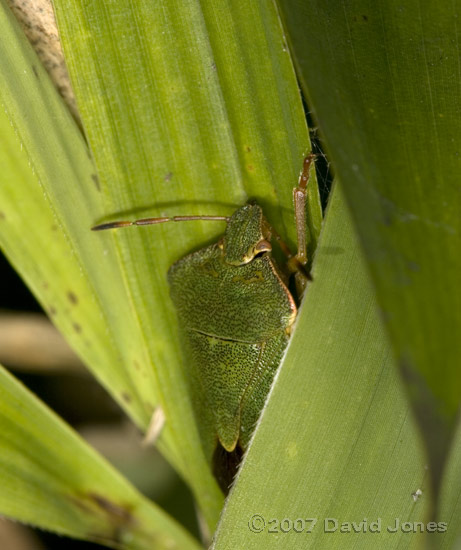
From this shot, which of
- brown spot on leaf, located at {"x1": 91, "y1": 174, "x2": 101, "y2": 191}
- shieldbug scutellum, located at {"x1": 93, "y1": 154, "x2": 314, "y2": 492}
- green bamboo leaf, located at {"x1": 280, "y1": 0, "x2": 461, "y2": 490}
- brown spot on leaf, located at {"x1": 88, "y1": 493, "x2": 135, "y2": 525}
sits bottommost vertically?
brown spot on leaf, located at {"x1": 88, "y1": 493, "x2": 135, "y2": 525}

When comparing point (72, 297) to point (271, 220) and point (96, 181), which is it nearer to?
point (96, 181)

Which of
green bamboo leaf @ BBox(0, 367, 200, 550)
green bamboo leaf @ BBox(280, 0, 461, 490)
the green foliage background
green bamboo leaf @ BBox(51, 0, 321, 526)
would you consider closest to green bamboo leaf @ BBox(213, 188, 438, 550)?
the green foliage background

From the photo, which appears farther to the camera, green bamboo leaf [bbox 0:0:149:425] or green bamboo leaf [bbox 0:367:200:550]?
green bamboo leaf [bbox 0:367:200:550]

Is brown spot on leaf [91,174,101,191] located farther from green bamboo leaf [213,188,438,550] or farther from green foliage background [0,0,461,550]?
green bamboo leaf [213,188,438,550]

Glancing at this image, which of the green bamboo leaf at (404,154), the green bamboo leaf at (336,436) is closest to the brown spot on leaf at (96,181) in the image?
the green bamboo leaf at (336,436)

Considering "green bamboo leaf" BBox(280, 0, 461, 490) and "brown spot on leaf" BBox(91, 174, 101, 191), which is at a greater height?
"green bamboo leaf" BBox(280, 0, 461, 490)

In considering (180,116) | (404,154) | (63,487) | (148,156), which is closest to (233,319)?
(148,156)

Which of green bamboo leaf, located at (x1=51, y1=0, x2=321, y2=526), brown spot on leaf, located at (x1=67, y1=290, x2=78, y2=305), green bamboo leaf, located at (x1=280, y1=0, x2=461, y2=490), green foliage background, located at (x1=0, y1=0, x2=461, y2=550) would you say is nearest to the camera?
green bamboo leaf, located at (x1=280, y1=0, x2=461, y2=490)

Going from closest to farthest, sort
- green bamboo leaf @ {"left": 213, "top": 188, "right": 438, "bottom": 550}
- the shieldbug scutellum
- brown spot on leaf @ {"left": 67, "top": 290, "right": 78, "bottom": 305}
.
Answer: green bamboo leaf @ {"left": 213, "top": 188, "right": 438, "bottom": 550} → the shieldbug scutellum → brown spot on leaf @ {"left": 67, "top": 290, "right": 78, "bottom": 305}
